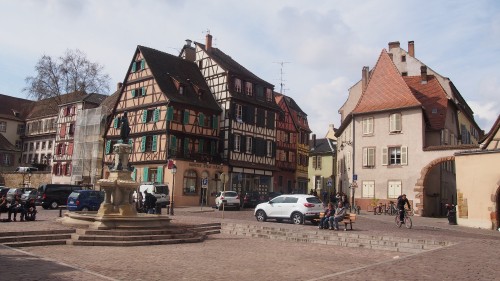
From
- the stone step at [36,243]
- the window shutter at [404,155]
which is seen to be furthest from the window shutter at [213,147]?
the stone step at [36,243]

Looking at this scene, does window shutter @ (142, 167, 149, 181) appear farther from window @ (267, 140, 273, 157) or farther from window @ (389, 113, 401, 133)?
Result: window @ (389, 113, 401, 133)

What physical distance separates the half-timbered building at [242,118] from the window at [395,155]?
43.7ft

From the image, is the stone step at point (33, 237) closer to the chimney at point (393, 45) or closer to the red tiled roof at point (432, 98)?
the red tiled roof at point (432, 98)

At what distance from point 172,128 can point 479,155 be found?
24.2m

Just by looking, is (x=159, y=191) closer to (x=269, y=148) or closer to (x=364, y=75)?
(x=269, y=148)

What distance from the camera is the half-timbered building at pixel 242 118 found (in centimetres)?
4456

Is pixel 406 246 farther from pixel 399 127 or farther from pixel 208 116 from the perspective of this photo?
pixel 208 116

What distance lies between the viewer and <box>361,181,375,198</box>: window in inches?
1521

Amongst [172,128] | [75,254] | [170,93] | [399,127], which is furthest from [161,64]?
[75,254]

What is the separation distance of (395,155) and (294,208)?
17.0 m

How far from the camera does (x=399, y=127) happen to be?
38.0 m

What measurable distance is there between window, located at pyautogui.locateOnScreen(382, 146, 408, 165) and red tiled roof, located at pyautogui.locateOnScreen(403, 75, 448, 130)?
3656 mm

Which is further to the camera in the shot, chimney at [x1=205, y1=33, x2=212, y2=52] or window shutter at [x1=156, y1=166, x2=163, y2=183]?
chimney at [x1=205, y1=33, x2=212, y2=52]

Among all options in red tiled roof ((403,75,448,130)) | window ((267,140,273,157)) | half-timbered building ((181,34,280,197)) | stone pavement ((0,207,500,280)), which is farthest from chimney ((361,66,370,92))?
stone pavement ((0,207,500,280))
